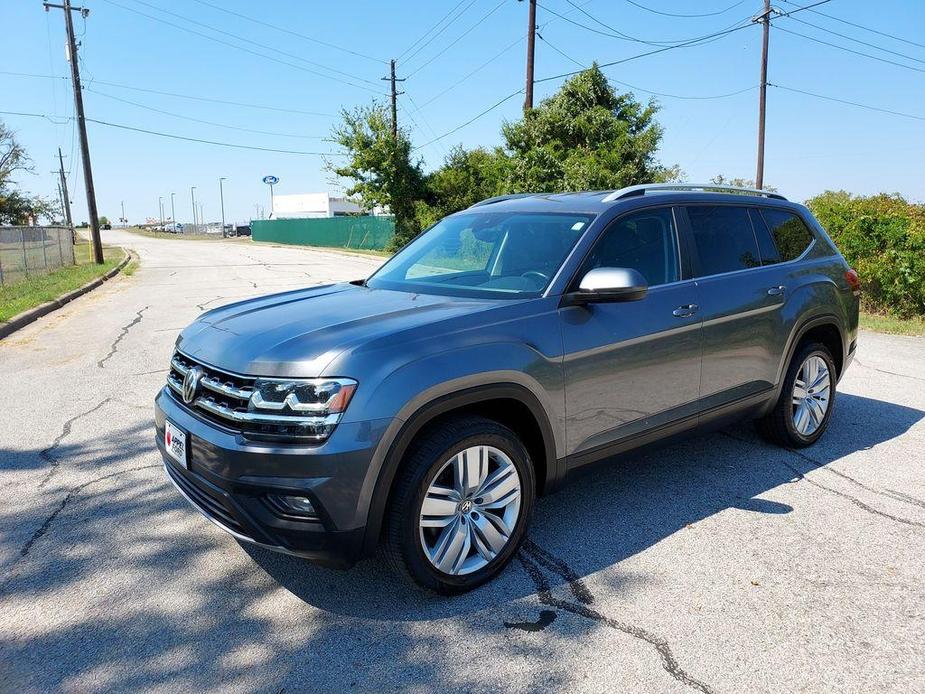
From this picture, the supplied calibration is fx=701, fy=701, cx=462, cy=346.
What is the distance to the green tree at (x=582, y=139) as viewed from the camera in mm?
20645

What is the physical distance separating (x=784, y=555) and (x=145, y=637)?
2.98 meters

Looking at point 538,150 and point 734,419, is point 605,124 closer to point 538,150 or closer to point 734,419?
point 538,150

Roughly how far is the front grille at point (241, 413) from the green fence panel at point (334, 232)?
32575 mm

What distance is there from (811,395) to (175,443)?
4244mm

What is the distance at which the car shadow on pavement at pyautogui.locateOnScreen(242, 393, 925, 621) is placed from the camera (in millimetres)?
3164

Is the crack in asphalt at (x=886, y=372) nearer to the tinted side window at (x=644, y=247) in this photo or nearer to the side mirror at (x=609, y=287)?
the tinted side window at (x=644, y=247)

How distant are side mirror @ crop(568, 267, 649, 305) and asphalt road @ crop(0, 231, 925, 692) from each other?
4.16 ft

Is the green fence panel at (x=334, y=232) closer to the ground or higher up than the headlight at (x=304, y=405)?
higher up

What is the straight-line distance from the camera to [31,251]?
1964 cm

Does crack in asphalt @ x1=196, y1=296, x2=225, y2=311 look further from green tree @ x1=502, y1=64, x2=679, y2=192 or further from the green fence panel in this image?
the green fence panel

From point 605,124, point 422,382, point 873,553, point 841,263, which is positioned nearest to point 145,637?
point 422,382

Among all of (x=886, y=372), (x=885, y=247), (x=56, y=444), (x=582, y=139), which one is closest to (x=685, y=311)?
(x=56, y=444)

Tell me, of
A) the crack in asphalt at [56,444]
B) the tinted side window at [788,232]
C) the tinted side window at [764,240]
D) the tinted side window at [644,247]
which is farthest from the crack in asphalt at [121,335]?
the tinted side window at [788,232]

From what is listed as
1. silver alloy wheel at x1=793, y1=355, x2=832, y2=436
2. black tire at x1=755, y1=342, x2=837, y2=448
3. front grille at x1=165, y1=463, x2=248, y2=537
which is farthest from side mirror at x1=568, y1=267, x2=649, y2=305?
silver alloy wheel at x1=793, y1=355, x2=832, y2=436
